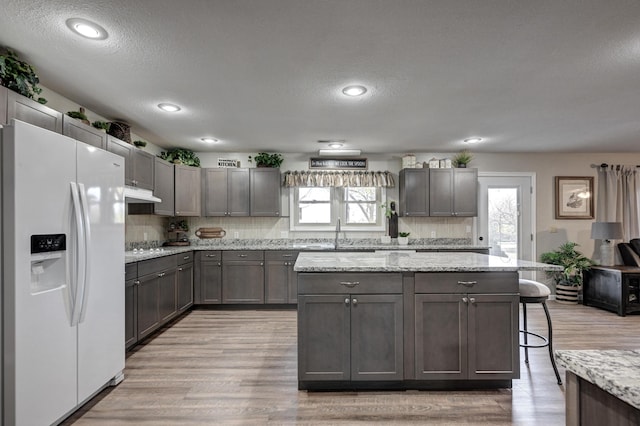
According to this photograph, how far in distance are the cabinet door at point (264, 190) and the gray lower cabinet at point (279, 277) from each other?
30.2 inches

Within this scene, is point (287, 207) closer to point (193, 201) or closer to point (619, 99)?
point (193, 201)

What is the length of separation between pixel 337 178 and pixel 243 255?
1.94m

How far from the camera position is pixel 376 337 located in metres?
2.46

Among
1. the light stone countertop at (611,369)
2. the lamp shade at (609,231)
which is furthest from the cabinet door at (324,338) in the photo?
the lamp shade at (609,231)

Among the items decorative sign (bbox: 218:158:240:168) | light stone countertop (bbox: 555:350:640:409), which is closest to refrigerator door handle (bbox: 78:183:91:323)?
light stone countertop (bbox: 555:350:640:409)

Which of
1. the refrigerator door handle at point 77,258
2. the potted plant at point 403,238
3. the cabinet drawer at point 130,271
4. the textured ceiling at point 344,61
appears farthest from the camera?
the potted plant at point 403,238

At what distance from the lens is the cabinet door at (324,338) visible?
8.04 feet

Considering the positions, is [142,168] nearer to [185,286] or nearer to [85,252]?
[185,286]

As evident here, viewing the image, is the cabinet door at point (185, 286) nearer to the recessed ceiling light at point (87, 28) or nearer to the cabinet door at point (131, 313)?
the cabinet door at point (131, 313)

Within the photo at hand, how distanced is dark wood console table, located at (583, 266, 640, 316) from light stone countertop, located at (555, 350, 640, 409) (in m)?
5.08

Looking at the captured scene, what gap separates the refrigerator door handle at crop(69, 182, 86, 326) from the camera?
2.08 metres

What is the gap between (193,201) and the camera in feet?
17.1

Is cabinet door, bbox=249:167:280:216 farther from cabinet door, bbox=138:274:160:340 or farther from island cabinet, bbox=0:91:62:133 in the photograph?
island cabinet, bbox=0:91:62:133

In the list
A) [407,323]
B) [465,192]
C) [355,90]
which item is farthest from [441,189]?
[407,323]
